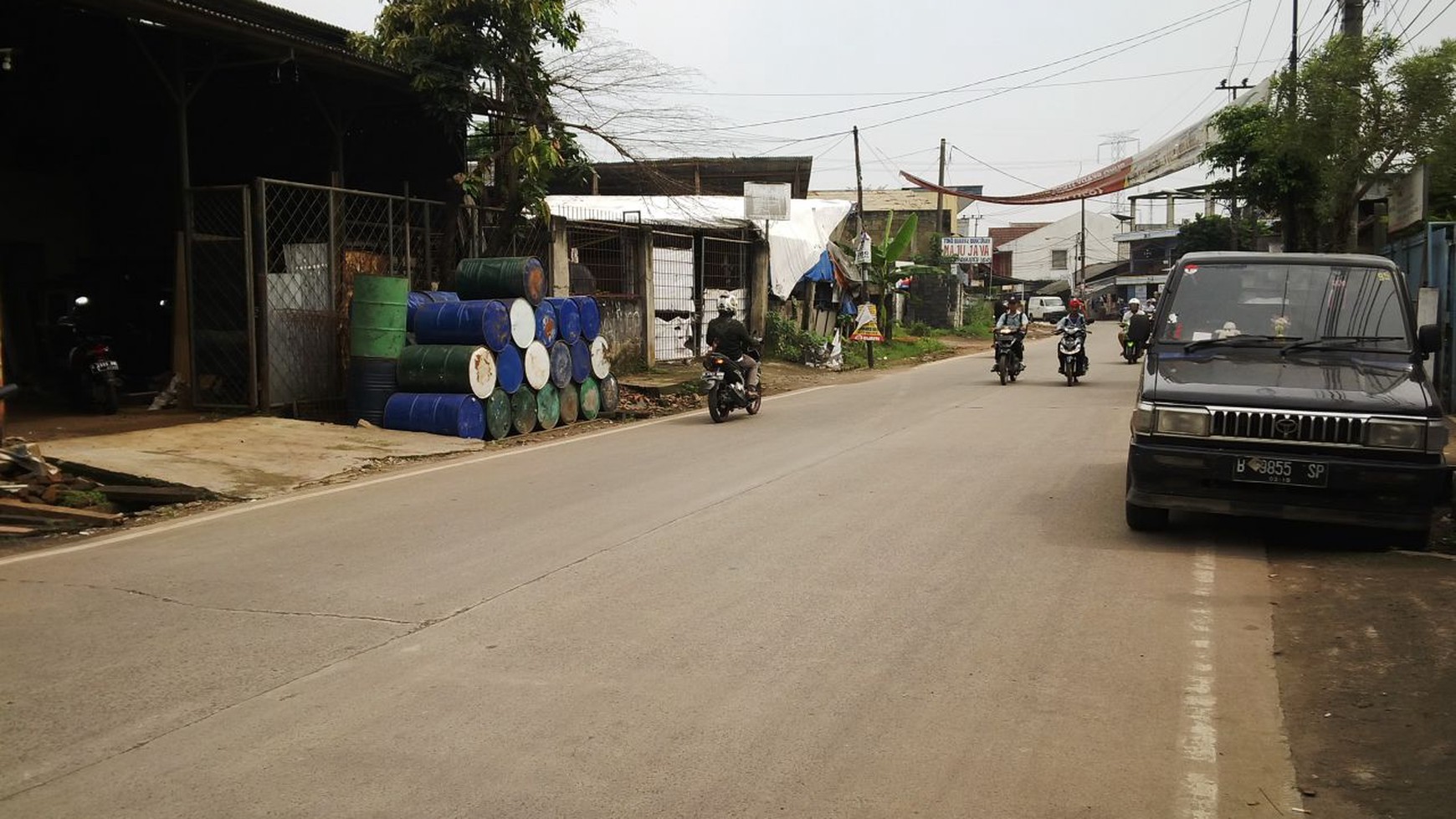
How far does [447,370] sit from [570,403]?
254 cm

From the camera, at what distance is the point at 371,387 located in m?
14.1

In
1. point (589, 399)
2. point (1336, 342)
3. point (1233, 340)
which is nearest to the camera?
point (1336, 342)

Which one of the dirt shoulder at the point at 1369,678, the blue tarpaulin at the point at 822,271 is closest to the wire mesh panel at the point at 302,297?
the dirt shoulder at the point at 1369,678

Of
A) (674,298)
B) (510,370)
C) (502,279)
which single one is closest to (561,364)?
(510,370)

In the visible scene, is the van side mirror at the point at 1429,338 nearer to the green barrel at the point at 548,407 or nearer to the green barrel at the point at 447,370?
the green barrel at the point at 447,370

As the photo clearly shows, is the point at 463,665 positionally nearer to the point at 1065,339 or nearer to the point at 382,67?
the point at 382,67

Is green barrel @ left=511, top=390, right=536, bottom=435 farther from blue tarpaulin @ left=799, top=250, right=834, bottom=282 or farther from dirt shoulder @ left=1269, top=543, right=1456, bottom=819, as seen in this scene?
blue tarpaulin @ left=799, top=250, right=834, bottom=282

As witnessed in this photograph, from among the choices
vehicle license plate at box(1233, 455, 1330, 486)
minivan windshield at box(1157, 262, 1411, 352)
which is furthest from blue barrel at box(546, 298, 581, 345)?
vehicle license plate at box(1233, 455, 1330, 486)

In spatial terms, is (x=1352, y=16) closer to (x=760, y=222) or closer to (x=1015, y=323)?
(x=1015, y=323)

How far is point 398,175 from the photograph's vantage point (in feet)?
66.7

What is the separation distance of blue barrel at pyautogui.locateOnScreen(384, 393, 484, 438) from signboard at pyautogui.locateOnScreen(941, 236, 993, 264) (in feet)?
124

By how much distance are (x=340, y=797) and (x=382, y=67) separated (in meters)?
14.0

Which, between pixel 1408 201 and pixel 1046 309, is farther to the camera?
pixel 1046 309

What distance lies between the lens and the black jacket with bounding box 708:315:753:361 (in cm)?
1617
